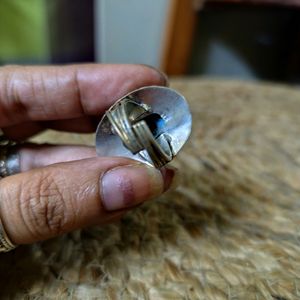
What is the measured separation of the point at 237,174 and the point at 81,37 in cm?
71

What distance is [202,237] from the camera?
13.3 inches

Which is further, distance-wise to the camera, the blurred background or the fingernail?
the blurred background

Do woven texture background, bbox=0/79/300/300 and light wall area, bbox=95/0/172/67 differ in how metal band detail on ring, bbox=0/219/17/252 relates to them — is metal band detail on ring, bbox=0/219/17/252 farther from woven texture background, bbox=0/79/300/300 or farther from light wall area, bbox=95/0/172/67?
light wall area, bbox=95/0/172/67

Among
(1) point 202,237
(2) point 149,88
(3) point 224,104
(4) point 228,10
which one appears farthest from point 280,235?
(4) point 228,10

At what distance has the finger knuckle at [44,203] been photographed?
26 centimetres

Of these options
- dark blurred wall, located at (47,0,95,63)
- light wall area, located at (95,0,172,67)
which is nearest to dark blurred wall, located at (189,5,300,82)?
light wall area, located at (95,0,172,67)

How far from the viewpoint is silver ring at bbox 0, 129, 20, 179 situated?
0.35 metres

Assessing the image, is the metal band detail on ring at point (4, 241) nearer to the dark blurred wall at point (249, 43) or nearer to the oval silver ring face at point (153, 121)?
the oval silver ring face at point (153, 121)

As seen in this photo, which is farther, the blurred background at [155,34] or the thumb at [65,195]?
the blurred background at [155,34]

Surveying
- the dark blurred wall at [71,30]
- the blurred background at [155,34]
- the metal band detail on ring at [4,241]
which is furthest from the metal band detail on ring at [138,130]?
the dark blurred wall at [71,30]

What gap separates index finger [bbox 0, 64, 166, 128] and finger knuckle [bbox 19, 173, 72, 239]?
12cm

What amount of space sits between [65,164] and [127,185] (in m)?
0.05

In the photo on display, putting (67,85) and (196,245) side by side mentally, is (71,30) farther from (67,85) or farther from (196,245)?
(196,245)

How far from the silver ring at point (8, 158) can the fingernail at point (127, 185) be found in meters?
0.12
